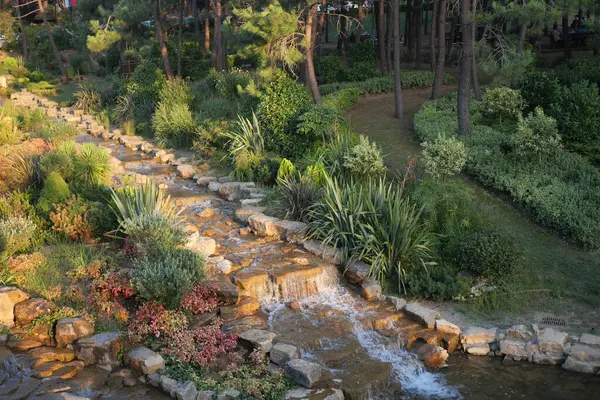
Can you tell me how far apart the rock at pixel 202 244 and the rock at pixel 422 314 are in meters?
3.27

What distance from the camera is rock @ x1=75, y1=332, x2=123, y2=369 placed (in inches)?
313

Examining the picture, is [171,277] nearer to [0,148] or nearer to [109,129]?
[0,148]

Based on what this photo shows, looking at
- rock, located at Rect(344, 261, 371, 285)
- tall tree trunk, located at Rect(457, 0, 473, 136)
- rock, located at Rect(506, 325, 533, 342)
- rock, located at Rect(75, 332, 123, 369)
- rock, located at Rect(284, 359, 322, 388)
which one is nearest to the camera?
rock, located at Rect(284, 359, 322, 388)

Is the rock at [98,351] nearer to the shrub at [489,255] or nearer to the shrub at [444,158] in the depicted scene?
the shrub at [489,255]

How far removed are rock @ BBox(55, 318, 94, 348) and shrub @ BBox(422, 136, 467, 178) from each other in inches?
261

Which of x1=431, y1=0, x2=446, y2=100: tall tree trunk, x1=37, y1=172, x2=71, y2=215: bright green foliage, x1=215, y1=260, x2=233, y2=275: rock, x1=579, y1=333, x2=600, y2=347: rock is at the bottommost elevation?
x1=579, y1=333, x2=600, y2=347: rock

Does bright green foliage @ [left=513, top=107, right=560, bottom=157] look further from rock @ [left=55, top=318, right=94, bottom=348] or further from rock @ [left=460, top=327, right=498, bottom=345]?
rock @ [left=55, top=318, right=94, bottom=348]

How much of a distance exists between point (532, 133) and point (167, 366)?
840 cm

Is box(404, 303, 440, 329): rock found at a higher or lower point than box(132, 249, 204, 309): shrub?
lower

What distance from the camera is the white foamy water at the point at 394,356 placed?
7.98m

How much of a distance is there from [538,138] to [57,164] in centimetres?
922

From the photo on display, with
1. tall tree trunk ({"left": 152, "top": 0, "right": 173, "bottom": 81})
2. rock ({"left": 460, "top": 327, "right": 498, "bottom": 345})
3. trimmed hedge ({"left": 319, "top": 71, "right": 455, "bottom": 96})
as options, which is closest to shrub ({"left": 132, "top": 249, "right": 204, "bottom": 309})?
rock ({"left": 460, "top": 327, "right": 498, "bottom": 345})

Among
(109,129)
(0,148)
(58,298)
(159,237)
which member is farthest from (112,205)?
(109,129)

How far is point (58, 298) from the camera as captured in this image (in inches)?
348
